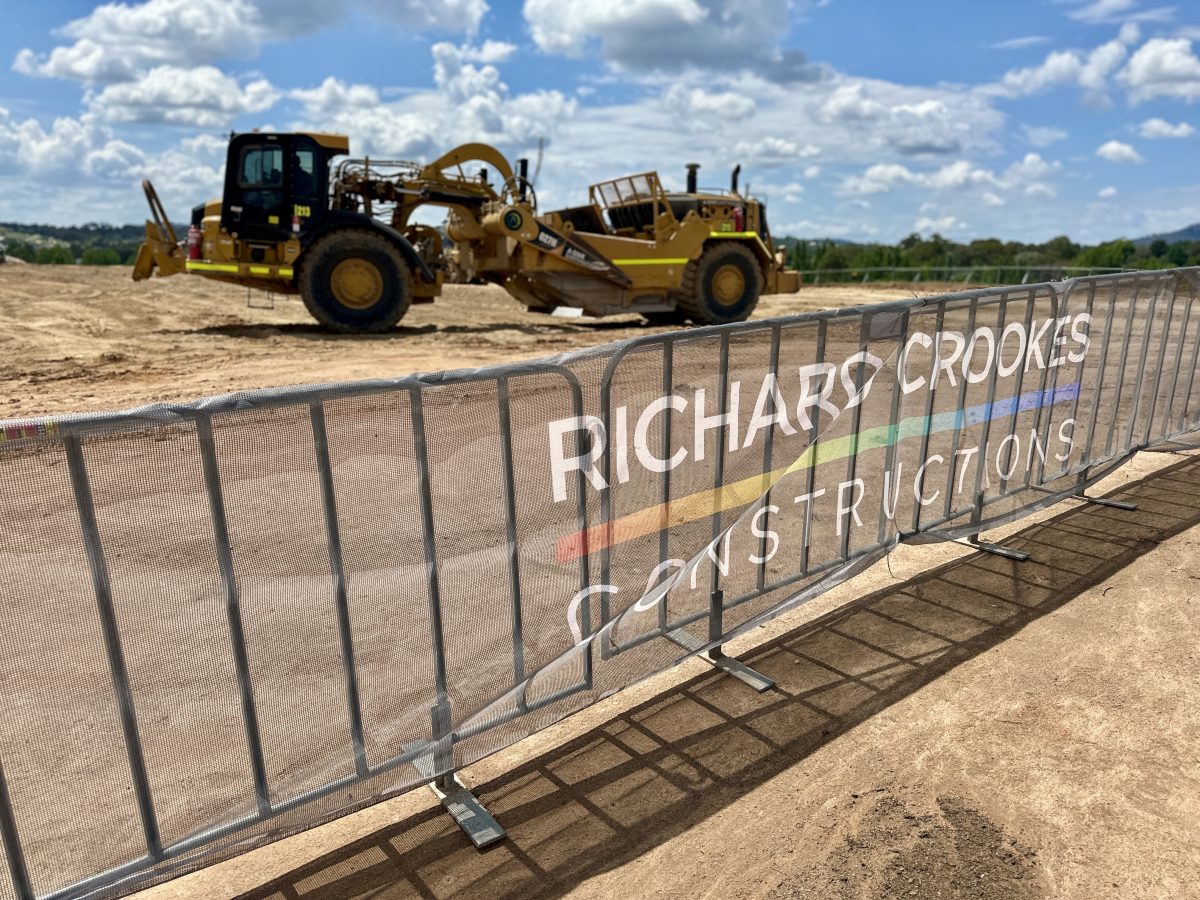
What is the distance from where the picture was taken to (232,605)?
109 inches

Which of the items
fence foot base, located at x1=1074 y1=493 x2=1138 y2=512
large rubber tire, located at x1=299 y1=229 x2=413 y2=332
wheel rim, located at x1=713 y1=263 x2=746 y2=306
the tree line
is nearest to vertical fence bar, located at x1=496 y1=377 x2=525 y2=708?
fence foot base, located at x1=1074 y1=493 x2=1138 y2=512

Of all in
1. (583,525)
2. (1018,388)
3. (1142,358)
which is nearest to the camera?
(583,525)

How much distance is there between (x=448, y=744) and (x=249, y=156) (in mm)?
13633

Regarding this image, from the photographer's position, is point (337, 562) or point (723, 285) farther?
point (723, 285)

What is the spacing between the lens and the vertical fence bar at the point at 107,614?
243cm

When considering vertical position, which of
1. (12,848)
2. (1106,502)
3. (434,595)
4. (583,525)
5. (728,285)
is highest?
(728,285)

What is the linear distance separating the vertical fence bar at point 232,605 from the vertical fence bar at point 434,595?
2.16ft

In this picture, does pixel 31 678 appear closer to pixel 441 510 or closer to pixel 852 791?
pixel 441 510

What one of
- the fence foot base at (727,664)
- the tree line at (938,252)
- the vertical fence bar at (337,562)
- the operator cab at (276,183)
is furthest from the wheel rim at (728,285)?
the tree line at (938,252)

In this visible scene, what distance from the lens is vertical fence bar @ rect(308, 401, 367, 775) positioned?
2891 mm

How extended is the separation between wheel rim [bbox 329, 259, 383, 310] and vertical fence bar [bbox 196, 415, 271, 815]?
511 inches

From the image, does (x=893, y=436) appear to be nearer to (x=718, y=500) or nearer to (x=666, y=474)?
(x=718, y=500)

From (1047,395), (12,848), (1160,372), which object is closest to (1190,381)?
(1160,372)

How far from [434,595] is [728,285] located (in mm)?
15404
